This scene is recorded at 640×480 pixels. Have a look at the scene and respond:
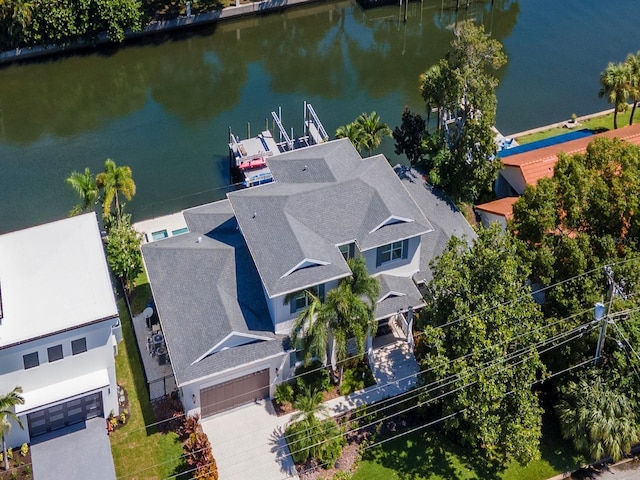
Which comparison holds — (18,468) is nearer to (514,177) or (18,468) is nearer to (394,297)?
(394,297)

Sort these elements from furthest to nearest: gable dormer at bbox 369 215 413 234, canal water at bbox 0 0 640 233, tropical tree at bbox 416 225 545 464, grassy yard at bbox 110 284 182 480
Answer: canal water at bbox 0 0 640 233 < gable dormer at bbox 369 215 413 234 < grassy yard at bbox 110 284 182 480 < tropical tree at bbox 416 225 545 464

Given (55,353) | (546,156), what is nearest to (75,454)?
(55,353)

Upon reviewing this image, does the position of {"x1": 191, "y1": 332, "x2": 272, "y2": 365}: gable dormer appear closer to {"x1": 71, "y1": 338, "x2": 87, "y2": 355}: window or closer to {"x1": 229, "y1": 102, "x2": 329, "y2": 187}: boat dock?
{"x1": 71, "y1": 338, "x2": 87, "y2": 355}: window

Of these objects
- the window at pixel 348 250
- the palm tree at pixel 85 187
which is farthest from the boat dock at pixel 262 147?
the window at pixel 348 250

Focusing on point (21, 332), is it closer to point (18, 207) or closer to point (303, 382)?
point (303, 382)

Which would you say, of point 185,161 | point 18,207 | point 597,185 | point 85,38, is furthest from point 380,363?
point 85,38

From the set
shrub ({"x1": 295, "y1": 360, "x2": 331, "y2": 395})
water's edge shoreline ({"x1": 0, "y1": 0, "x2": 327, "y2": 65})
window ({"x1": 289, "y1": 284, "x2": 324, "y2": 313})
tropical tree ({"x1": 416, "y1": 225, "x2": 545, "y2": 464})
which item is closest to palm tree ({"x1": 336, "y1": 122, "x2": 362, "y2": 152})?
window ({"x1": 289, "y1": 284, "x2": 324, "y2": 313})

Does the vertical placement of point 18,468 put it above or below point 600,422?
above
